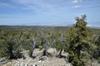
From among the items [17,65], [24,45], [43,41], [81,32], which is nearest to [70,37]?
[81,32]

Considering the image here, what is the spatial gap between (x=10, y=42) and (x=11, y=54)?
3682 mm

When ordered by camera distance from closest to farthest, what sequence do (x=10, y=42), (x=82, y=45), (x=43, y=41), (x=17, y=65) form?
(x=82, y=45) → (x=17, y=65) → (x=10, y=42) → (x=43, y=41)

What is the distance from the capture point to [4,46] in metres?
48.8

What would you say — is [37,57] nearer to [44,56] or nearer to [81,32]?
[44,56]

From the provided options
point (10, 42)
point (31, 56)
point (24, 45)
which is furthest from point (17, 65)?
point (24, 45)

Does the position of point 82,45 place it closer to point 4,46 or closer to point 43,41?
point 4,46

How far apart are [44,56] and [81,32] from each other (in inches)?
1094

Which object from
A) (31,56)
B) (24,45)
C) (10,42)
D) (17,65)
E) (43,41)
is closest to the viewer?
(17,65)

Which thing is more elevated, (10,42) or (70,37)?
(70,37)

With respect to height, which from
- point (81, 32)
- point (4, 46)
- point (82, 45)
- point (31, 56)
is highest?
point (81, 32)

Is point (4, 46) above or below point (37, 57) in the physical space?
above

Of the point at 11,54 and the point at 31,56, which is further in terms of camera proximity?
the point at 31,56

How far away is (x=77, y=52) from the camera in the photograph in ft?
78.6

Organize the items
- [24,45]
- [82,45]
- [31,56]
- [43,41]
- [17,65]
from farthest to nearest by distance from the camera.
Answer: [43,41] < [24,45] < [31,56] < [17,65] < [82,45]
